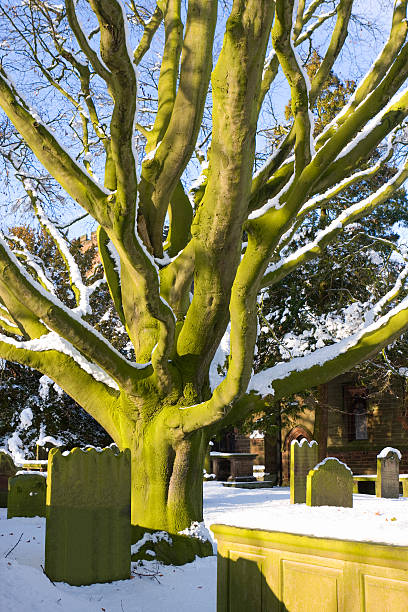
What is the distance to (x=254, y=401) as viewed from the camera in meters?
8.48

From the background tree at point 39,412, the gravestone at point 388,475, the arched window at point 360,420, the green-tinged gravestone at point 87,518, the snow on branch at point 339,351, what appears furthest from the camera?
the arched window at point 360,420

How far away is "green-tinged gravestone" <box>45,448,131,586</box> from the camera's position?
6695mm

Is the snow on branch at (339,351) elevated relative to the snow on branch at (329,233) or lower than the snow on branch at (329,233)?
lower

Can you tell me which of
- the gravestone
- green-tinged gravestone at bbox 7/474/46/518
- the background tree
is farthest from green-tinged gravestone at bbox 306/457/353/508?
the background tree

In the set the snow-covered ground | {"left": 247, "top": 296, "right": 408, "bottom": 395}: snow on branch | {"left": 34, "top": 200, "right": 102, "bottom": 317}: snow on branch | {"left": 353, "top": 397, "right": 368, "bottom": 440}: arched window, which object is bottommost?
the snow-covered ground

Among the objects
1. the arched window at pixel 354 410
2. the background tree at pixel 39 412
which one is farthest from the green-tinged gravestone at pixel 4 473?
the arched window at pixel 354 410

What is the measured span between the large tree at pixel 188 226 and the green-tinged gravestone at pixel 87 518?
28.4 inches

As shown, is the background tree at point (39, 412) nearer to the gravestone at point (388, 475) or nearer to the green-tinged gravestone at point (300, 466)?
the gravestone at point (388, 475)

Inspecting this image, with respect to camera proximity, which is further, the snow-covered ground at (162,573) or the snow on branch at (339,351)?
the snow on branch at (339,351)

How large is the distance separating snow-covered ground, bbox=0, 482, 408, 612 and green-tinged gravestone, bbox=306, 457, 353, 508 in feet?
5.87

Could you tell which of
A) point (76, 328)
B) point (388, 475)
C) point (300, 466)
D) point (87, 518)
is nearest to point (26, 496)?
point (87, 518)

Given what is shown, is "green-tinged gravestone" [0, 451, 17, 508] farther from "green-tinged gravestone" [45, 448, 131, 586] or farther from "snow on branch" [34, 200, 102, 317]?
"green-tinged gravestone" [45, 448, 131, 586]

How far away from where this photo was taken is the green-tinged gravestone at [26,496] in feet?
33.2

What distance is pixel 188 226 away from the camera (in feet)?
32.9
